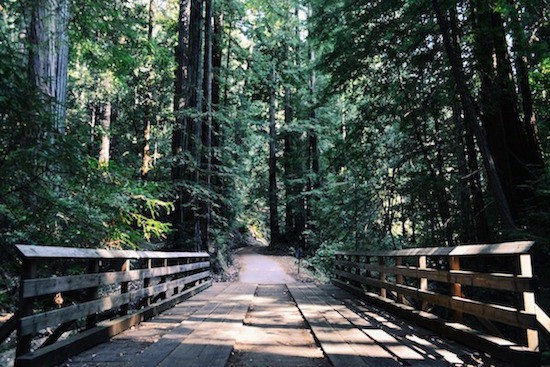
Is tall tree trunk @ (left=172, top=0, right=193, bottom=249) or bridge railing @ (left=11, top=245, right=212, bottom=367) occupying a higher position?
tall tree trunk @ (left=172, top=0, right=193, bottom=249)

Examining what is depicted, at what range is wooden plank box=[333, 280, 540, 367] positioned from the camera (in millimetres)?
3434

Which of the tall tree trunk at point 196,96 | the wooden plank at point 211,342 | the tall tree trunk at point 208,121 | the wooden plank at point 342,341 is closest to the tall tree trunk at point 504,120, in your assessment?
the wooden plank at point 342,341

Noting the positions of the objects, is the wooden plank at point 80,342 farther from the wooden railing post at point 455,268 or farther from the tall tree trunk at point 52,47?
the wooden railing post at point 455,268

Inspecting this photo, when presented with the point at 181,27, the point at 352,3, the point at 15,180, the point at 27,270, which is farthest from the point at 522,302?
the point at 181,27

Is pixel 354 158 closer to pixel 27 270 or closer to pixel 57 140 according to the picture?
pixel 57 140

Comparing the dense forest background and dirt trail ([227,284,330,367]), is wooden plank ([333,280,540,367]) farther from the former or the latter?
the dense forest background

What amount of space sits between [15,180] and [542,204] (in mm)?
7974

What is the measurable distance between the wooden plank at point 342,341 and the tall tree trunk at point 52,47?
4428mm

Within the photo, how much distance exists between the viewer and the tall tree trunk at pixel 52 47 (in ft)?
19.4

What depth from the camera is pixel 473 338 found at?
428 centimetres

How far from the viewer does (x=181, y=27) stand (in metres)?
15.1

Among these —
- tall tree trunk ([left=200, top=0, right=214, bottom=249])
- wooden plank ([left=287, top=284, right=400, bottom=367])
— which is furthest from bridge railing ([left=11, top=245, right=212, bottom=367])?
tall tree trunk ([left=200, top=0, right=214, bottom=249])

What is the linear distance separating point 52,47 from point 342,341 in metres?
6.18

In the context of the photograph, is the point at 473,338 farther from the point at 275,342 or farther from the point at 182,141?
the point at 182,141
